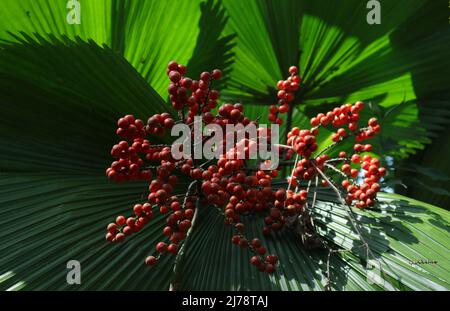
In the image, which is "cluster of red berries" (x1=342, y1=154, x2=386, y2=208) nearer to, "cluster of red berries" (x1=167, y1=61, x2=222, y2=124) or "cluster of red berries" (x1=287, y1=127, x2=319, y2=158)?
"cluster of red berries" (x1=287, y1=127, x2=319, y2=158)

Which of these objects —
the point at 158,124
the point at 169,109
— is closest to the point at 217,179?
the point at 158,124

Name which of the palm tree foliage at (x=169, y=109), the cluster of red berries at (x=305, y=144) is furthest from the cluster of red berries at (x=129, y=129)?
the cluster of red berries at (x=305, y=144)

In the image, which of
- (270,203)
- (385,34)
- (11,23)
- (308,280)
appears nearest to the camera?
(308,280)

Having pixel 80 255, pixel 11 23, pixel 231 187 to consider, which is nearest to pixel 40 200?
pixel 80 255

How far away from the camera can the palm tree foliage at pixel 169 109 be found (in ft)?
3.27

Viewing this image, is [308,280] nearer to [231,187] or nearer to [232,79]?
[231,187]

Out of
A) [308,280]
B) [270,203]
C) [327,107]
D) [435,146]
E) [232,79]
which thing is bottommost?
[308,280]

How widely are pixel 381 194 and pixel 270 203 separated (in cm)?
29

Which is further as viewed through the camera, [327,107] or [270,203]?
[327,107]

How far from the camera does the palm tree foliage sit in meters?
1.00

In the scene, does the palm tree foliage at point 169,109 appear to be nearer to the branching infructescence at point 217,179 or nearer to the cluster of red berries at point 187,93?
the branching infructescence at point 217,179

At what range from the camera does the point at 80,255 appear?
1026 mm

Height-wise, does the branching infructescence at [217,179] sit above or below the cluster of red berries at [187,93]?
below

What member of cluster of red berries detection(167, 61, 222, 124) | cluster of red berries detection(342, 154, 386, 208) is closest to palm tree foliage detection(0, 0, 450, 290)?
cluster of red berries detection(342, 154, 386, 208)
